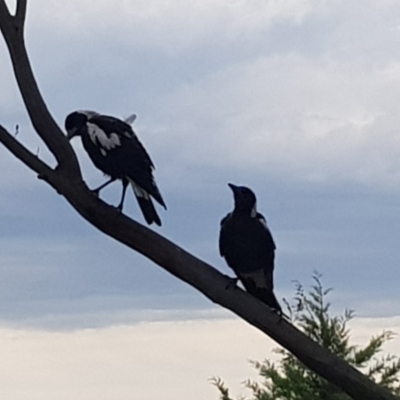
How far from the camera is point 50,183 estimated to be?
588cm

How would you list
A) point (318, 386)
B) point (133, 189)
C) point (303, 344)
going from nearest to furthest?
point (303, 344) < point (133, 189) < point (318, 386)

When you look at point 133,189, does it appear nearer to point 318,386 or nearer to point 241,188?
point 241,188

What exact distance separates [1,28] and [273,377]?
5.76m

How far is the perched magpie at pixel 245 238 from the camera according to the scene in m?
7.24

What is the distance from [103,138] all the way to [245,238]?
1.59m

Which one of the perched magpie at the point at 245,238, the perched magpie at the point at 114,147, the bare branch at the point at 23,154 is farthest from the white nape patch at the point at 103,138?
the bare branch at the point at 23,154

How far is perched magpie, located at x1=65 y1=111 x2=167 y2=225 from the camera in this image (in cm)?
813

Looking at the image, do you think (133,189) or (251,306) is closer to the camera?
(251,306)

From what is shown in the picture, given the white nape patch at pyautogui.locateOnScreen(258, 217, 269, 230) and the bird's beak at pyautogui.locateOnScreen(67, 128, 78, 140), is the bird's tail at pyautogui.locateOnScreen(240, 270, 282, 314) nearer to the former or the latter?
the white nape patch at pyautogui.locateOnScreen(258, 217, 269, 230)

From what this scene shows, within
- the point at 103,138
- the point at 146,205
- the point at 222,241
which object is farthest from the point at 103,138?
the point at 222,241

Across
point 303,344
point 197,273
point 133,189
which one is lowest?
point 303,344

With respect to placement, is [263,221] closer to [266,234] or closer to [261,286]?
[266,234]

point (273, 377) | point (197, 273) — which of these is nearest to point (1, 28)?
point (197, 273)

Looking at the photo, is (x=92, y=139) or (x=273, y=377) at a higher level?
(x=92, y=139)
